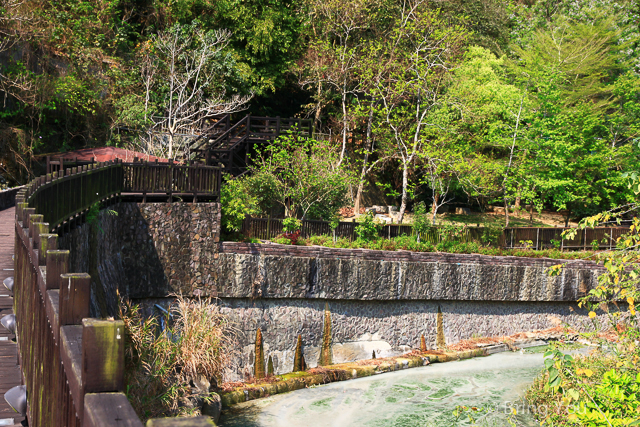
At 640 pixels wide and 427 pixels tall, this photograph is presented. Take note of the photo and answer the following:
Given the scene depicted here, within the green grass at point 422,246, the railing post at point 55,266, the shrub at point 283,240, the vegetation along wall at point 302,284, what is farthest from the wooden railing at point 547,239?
the railing post at point 55,266

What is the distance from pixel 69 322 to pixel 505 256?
22651mm

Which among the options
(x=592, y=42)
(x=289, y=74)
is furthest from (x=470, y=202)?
(x=289, y=74)

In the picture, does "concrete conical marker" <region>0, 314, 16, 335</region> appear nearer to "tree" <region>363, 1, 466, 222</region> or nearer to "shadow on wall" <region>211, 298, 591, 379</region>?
"shadow on wall" <region>211, 298, 591, 379</region>

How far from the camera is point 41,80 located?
24.7 metres

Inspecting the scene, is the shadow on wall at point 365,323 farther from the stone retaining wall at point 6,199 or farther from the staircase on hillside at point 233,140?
the staircase on hillside at point 233,140

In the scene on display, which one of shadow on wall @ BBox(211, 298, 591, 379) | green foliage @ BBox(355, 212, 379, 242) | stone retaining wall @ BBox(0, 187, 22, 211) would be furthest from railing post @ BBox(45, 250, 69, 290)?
green foliage @ BBox(355, 212, 379, 242)

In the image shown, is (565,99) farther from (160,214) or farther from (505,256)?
(160,214)

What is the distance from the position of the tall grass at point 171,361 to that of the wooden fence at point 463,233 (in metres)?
6.82

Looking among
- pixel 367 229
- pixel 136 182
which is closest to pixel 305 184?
pixel 367 229

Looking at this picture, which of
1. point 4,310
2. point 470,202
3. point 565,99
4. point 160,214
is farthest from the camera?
point 470,202

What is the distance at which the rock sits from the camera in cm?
1385

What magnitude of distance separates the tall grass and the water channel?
181 cm

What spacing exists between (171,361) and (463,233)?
52.6 ft

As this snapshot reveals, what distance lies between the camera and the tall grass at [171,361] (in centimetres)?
1118
